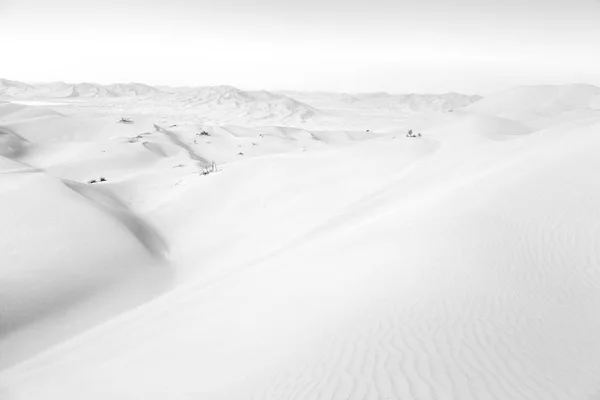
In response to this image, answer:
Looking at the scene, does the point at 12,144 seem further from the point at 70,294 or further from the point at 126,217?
the point at 70,294

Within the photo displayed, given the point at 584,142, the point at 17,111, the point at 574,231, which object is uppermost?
the point at 584,142

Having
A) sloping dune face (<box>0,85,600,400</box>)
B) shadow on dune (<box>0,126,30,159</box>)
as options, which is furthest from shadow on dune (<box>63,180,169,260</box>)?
shadow on dune (<box>0,126,30,159</box>)

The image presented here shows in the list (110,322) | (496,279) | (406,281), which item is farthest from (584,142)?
(110,322)

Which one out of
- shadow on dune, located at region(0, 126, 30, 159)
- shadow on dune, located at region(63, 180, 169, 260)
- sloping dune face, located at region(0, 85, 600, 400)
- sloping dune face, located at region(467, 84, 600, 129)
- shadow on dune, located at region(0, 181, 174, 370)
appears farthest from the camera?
sloping dune face, located at region(467, 84, 600, 129)

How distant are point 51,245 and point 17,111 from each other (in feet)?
140

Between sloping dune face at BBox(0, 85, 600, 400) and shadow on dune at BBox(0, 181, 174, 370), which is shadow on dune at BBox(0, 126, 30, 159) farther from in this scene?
shadow on dune at BBox(0, 181, 174, 370)

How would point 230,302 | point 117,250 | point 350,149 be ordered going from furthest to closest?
1. point 350,149
2. point 117,250
3. point 230,302

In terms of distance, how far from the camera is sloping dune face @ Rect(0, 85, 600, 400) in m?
4.05

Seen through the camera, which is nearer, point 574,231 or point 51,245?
point 574,231

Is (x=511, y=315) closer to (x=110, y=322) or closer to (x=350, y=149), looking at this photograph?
(x=110, y=322)

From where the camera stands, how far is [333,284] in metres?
6.29

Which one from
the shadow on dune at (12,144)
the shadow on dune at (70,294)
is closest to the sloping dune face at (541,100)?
the shadow on dune at (12,144)

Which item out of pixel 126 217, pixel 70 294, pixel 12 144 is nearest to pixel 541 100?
pixel 126 217

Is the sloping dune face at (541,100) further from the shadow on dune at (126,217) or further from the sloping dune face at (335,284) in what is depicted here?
the shadow on dune at (126,217)
